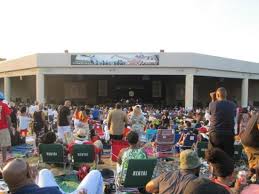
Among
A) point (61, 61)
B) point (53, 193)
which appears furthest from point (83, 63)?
point (53, 193)

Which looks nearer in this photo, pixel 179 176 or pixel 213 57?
pixel 179 176

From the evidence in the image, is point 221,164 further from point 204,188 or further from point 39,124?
point 39,124

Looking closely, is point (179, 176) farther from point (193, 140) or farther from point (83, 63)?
point (83, 63)

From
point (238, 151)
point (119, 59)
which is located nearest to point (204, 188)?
point (238, 151)

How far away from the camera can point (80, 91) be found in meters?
37.6

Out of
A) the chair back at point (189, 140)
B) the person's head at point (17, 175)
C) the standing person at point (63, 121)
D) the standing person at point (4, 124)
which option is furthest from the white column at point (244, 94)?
the person's head at point (17, 175)

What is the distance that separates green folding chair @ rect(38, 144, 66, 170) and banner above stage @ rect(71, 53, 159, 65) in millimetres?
19852

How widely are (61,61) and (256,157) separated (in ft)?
77.7

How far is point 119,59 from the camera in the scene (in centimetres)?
2741

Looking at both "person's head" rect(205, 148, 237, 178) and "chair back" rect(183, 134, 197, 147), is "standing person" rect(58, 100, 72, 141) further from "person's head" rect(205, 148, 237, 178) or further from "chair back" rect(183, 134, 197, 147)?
"person's head" rect(205, 148, 237, 178)

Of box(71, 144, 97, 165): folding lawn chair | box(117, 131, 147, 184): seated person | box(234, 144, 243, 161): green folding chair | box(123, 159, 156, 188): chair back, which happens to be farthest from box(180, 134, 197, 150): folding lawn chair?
A: box(123, 159, 156, 188): chair back

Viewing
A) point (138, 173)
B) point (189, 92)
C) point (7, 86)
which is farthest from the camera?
point (7, 86)

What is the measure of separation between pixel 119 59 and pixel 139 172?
866 inches

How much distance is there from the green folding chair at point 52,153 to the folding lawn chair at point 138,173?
2319 millimetres
